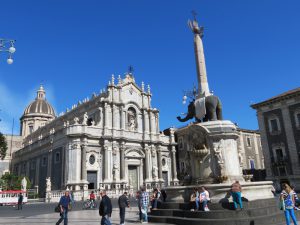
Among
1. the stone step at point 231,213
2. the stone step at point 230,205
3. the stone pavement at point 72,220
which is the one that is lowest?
the stone pavement at point 72,220

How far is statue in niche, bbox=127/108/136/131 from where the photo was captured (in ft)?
136

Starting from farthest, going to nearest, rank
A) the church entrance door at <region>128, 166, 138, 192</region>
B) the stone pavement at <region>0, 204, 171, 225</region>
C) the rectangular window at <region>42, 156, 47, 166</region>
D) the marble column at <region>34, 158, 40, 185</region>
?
the marble column at <region>34, 158, 40, 185</region> → the rectangular window at <region>42, 156, 47, 166</region> → the church entrance door at <region>128, 166, 138, 192</region> → the stone pavement at <region>0, 204, 171, 225</region>

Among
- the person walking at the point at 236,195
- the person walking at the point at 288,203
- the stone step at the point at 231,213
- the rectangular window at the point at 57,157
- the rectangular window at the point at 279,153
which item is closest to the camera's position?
the person walking at the point at 288,203

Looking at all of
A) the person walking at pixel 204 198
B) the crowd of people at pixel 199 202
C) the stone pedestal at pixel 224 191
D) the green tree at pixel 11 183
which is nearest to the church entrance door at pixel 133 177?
the green tree at pixel 11 183

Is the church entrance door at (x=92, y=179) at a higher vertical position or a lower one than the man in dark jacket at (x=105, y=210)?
higher

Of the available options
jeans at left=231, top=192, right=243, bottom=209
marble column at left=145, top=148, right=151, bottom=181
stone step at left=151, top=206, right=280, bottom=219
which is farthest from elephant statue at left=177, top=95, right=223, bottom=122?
marble column at left=145, top=148, right=151, bottom=181

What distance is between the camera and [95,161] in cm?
3641

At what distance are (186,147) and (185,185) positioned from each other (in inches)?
66.4

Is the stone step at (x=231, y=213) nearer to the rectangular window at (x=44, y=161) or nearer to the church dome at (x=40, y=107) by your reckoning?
the rectangular window at (x=44, y=161)

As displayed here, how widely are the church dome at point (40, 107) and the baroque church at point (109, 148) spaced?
19427 mm

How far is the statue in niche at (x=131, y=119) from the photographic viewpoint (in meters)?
41.6

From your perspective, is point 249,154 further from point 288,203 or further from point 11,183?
point 288,203

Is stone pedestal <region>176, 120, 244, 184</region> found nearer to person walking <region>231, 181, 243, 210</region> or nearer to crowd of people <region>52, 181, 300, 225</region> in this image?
crowd of people <region>52, 181, 300, 225</region>

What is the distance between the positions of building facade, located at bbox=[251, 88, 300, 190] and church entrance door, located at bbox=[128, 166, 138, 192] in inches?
668
